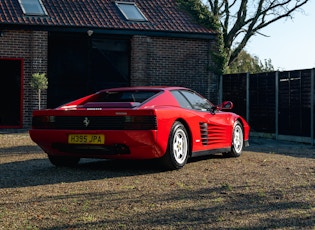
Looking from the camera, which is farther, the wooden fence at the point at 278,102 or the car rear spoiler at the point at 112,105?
the wooden fence at the point at 278,102

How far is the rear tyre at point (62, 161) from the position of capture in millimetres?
7605

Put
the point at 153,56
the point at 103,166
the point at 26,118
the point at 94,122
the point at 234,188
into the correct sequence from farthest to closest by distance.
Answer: the point at 153,56
the point at 26,118
the point at 103,166
the point at 94,122
the point at 234,188

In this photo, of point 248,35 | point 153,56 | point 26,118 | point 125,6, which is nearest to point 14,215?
point 26,118

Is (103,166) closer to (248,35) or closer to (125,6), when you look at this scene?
(125,6)

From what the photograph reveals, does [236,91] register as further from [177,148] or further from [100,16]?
[177,148]

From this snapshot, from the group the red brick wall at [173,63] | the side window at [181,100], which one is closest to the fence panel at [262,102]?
the red brick wall at [173,63]

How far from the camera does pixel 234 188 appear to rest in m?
5.76

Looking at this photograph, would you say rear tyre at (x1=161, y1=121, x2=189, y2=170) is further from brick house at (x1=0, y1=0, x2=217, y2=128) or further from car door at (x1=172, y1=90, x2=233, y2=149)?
brick house at (x1=0, y1=0, x2=217, y2=128)

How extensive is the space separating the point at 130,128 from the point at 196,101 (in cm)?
190

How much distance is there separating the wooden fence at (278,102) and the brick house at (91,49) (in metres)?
2.35

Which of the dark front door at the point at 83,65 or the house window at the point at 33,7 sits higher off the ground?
the house window at the point at 33,7

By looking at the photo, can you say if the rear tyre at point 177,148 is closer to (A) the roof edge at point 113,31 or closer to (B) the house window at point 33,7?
(A) the roof edge at point 113,31

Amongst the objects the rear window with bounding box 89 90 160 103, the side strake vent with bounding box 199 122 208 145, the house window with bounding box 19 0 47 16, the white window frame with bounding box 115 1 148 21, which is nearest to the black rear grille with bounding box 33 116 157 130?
the rear window with bounding box 89 90 160 103

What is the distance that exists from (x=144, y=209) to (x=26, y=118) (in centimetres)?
1285
